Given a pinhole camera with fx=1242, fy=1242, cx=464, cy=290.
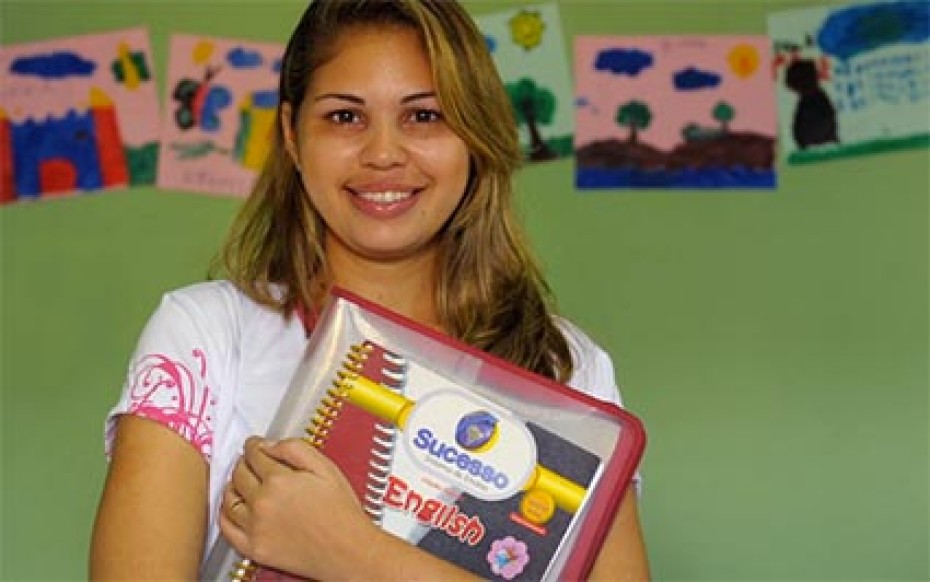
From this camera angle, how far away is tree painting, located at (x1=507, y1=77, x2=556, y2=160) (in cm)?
190

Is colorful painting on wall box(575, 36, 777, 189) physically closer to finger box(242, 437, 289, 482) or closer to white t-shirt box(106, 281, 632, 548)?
white t-shirt box(106, 281, 632, 548)

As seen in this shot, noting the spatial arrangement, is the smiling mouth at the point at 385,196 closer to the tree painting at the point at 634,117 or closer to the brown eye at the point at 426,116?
the brown eye at the point at 426,116

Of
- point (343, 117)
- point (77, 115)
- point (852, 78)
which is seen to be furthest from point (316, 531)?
point (852, 78)

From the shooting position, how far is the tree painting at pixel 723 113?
192cm

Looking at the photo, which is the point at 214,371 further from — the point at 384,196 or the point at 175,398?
the point at 384,196

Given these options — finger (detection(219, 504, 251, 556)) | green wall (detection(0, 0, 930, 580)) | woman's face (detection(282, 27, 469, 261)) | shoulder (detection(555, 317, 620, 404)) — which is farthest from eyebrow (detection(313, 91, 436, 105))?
green wall (detection(0, 0, 930, 580))

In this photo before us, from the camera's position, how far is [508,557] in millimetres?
902

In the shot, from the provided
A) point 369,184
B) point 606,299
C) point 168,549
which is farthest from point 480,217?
point 606,299

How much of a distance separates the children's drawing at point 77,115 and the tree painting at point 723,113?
86 centimetres

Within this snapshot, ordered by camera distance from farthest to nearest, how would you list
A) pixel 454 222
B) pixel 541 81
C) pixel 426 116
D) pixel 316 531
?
pixel 541 81 → pixel 454 222 → pixel 426 116 → pixel 316 531

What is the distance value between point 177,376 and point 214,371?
1.6 inches

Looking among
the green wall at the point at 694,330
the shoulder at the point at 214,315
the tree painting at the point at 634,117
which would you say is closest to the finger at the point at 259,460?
the shoulder at the point at 214,315

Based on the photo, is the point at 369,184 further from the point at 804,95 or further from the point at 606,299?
the point at 804,95

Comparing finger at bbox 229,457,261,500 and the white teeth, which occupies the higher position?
the white teeth
